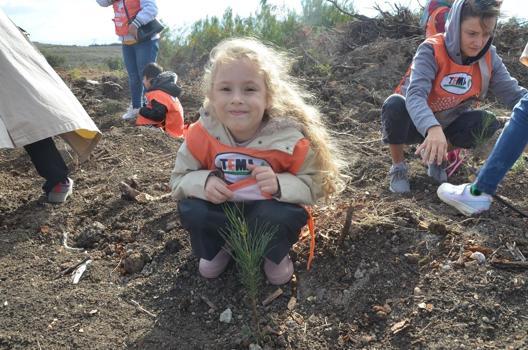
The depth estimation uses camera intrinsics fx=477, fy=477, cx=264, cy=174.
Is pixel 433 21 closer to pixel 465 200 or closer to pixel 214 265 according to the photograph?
pixel 465 200

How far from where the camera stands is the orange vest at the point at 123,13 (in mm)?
5052

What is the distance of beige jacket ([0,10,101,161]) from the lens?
2.68 meters

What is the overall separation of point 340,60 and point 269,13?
2920 millimetres

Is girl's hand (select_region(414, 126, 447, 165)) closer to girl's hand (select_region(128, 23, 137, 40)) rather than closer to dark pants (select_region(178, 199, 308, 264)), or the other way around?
dark pants (select_region(178, 199, 308, 264))

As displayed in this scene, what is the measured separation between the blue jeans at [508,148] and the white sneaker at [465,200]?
0.07 m

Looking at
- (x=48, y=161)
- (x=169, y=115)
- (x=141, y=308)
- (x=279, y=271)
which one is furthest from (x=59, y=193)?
(x=169, y=115)

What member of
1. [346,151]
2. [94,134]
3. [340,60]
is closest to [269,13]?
[340,60]

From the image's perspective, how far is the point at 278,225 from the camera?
195cm

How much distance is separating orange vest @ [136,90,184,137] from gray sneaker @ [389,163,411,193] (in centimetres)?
243

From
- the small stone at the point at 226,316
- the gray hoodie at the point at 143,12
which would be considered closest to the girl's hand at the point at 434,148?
the small stone at the point at 226,316

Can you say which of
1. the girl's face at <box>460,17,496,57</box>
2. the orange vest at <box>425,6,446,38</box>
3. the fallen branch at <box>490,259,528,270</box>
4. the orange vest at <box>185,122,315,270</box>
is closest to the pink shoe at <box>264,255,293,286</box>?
the orange vest at <box>185,122,315,270</box>

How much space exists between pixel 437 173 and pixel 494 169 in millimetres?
768

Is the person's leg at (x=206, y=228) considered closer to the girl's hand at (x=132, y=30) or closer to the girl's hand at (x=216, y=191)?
the girl's hand at (x=216, y=191)

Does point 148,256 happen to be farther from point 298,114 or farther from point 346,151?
point 346,151
